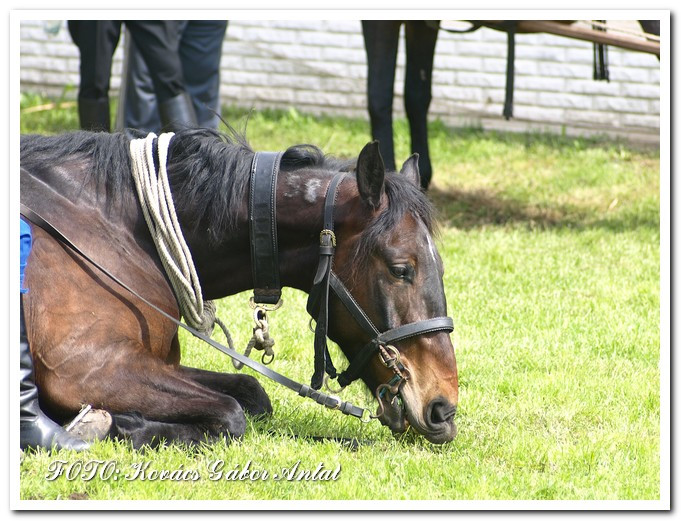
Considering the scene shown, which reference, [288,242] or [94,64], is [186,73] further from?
[288,242]

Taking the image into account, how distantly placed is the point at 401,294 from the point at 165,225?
0.81m

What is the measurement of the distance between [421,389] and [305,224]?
0.63m

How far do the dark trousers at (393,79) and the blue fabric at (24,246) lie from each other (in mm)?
4113

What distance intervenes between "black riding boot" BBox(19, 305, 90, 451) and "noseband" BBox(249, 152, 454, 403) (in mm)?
721

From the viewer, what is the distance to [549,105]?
1000cm

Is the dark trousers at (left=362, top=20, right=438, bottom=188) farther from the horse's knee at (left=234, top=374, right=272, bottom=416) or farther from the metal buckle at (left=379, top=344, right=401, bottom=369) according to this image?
the metal buckle at (left=379, top=344, right=401, bottom=369)

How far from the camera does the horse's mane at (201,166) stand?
318 centimetres

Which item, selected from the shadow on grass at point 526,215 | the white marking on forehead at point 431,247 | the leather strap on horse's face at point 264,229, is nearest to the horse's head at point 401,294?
the white marking on forehead at point 431,247

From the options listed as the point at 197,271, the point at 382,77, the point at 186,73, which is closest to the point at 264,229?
the point at 197,271

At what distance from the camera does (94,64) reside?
7.23 metres

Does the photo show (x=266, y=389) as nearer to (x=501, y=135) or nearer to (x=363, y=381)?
(x=363, y=381)

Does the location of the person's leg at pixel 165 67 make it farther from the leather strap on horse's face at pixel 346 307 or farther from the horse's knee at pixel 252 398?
the leather strap on horse's face at pixel 346 307

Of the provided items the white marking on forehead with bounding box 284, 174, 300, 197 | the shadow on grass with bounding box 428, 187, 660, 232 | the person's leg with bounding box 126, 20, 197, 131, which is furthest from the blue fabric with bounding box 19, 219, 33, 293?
the shadow on grass with bounding box 428, 187, 660, 232
